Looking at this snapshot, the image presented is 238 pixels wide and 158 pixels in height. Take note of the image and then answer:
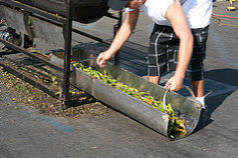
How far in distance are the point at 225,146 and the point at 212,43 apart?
4912 mm

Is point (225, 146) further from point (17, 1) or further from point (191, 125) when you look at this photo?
point (17, 1)

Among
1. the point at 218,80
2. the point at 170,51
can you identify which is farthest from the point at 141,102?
the point at 218,80

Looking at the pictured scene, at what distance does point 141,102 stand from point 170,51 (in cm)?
80

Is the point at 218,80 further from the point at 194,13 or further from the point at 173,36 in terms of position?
the point at 194,13

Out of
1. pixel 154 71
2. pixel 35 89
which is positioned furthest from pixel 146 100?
pixel 35 89

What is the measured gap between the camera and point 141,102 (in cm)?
355

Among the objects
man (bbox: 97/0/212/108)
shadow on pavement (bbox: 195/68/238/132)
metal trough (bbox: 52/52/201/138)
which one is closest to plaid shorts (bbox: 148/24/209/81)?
man (bbox: 97/0/212/108)

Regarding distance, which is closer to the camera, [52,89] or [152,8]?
[152,8]

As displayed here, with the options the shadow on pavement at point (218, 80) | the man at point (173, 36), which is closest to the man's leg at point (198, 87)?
the man at point (173, 36)

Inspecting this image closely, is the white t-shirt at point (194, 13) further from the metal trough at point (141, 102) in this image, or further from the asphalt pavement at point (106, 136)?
the asphalt pavement at point (106, 136)

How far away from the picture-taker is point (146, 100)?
3.86 m

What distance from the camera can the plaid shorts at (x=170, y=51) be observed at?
12.6 ft

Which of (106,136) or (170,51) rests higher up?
(170,51)

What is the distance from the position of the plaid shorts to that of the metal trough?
28 centimetres
